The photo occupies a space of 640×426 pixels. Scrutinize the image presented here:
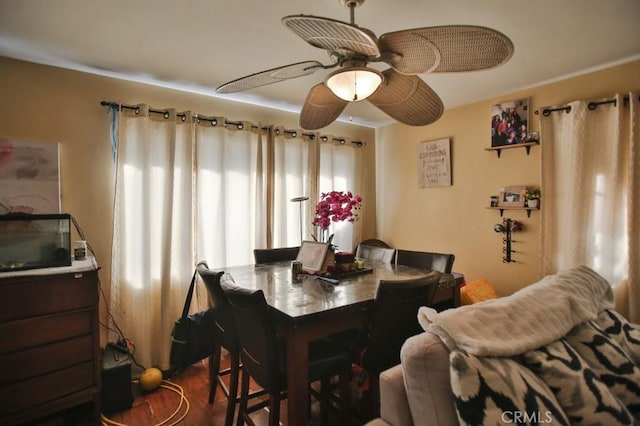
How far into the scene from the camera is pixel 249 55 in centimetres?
223

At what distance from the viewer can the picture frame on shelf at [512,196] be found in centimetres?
287

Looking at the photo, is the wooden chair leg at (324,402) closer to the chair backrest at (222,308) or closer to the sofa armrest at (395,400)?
the chair backrest at (222,308)

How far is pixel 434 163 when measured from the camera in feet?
11.8

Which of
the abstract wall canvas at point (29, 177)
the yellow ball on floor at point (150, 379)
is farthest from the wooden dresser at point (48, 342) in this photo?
the abstract wall canvas at point (29, 177)

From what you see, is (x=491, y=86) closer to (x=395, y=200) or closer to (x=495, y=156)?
(x=495, y=156)

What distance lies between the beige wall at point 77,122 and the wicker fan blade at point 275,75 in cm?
140

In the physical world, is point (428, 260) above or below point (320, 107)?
below

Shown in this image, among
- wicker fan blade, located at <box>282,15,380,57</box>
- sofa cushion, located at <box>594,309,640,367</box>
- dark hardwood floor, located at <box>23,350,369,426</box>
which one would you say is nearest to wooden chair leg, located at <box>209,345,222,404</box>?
dark hardwood floor, located at <box>23,350,369,426</box>

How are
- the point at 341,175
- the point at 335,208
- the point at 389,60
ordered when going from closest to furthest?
the point at 389,60, the point at 335,208, the point at 341,175

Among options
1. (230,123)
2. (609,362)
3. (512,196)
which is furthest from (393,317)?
(230,123)

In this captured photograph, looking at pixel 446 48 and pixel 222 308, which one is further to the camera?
pixel 222 308

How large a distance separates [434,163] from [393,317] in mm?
2466

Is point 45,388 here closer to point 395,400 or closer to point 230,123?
point 395,400

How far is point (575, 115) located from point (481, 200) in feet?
3.36
